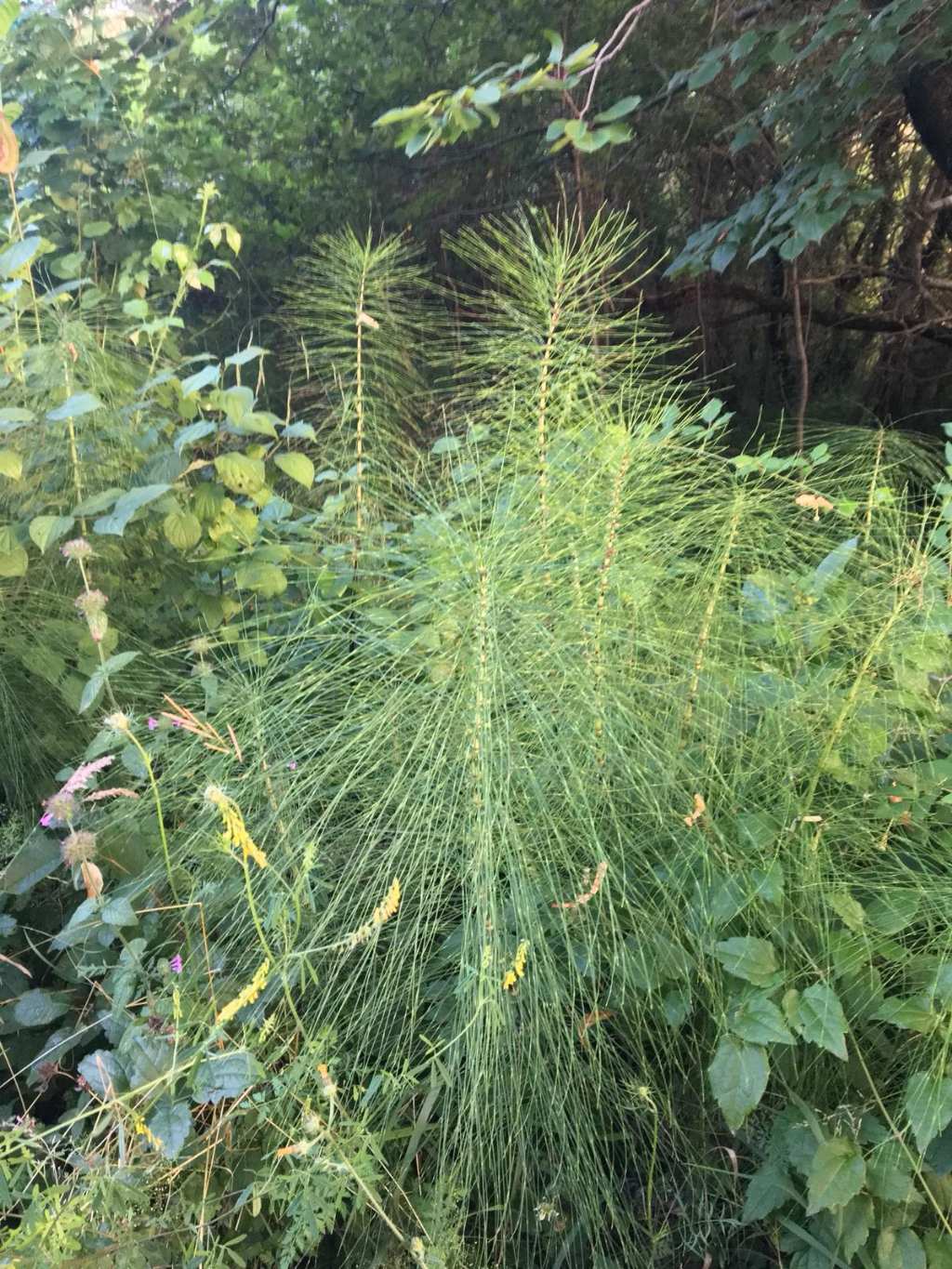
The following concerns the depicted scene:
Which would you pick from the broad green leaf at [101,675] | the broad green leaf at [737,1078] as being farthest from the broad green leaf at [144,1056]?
the broad green leaf at [737,1078]

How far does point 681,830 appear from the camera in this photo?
1086 mm

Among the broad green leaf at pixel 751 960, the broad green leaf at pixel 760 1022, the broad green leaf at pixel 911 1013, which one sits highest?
the broad green leaf at pixel 751 960

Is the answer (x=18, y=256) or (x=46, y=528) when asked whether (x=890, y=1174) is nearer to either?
(x=46, y=528)

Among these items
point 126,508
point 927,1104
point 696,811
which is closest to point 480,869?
point 696,811

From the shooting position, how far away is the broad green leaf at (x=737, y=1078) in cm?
87

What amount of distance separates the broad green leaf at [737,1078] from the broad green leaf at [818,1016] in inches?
2.1

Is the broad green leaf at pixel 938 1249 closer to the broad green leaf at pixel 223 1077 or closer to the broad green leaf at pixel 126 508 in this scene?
the broad green leaf at pixel 223 1077

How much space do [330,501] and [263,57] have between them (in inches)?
112

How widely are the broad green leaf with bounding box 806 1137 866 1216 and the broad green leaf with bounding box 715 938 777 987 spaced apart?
17cm

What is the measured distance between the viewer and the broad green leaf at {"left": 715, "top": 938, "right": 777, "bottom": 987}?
94cm

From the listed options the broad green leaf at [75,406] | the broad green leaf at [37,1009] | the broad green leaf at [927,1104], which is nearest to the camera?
the broad green leaf at [927,1104]

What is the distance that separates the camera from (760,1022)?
910 millimetres

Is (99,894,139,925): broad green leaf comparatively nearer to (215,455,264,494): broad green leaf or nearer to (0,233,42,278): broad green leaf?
(215,455,264,494): broad green leaf

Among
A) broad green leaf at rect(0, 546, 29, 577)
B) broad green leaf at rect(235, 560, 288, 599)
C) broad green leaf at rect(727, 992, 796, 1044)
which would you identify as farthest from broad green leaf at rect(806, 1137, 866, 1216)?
broad green leaf at rect(0, 546, 29, 577)
